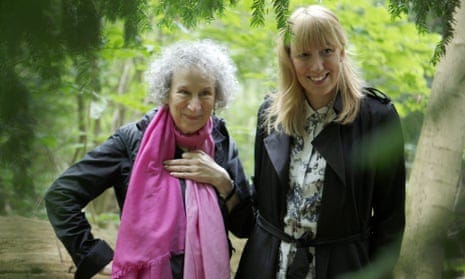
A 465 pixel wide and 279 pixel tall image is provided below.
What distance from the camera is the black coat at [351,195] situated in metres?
2.12

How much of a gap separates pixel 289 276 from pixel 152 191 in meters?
0.80

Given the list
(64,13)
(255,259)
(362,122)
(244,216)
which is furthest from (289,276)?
(64,13)

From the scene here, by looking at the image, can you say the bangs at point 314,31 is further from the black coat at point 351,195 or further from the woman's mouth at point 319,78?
the black coat at point 351,195

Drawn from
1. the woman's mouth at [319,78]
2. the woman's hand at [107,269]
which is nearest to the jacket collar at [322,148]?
the woman's mouth at [319,78]

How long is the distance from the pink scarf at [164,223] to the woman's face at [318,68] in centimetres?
63

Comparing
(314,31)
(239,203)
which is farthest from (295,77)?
(239,203)

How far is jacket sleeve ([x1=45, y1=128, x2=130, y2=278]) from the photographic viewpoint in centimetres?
230

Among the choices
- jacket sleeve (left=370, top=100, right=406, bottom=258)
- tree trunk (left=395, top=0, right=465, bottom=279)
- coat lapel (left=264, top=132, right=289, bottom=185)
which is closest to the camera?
jacket sleeve (left=370, top=100, right=406, bottom=258)

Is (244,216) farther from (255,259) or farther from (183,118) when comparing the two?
(183,118)

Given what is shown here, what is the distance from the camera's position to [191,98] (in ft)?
7.89

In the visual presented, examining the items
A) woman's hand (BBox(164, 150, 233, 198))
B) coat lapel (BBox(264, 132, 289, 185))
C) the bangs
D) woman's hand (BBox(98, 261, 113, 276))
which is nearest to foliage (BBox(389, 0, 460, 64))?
the bangs

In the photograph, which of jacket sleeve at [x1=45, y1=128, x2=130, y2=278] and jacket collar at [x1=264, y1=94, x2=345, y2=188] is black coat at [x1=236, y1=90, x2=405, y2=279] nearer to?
jacket collar at [x1=264, y1=94, x2=345, y2=188]

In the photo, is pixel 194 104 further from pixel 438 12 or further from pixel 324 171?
pixel 438 12

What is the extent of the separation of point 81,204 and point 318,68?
1341mm
